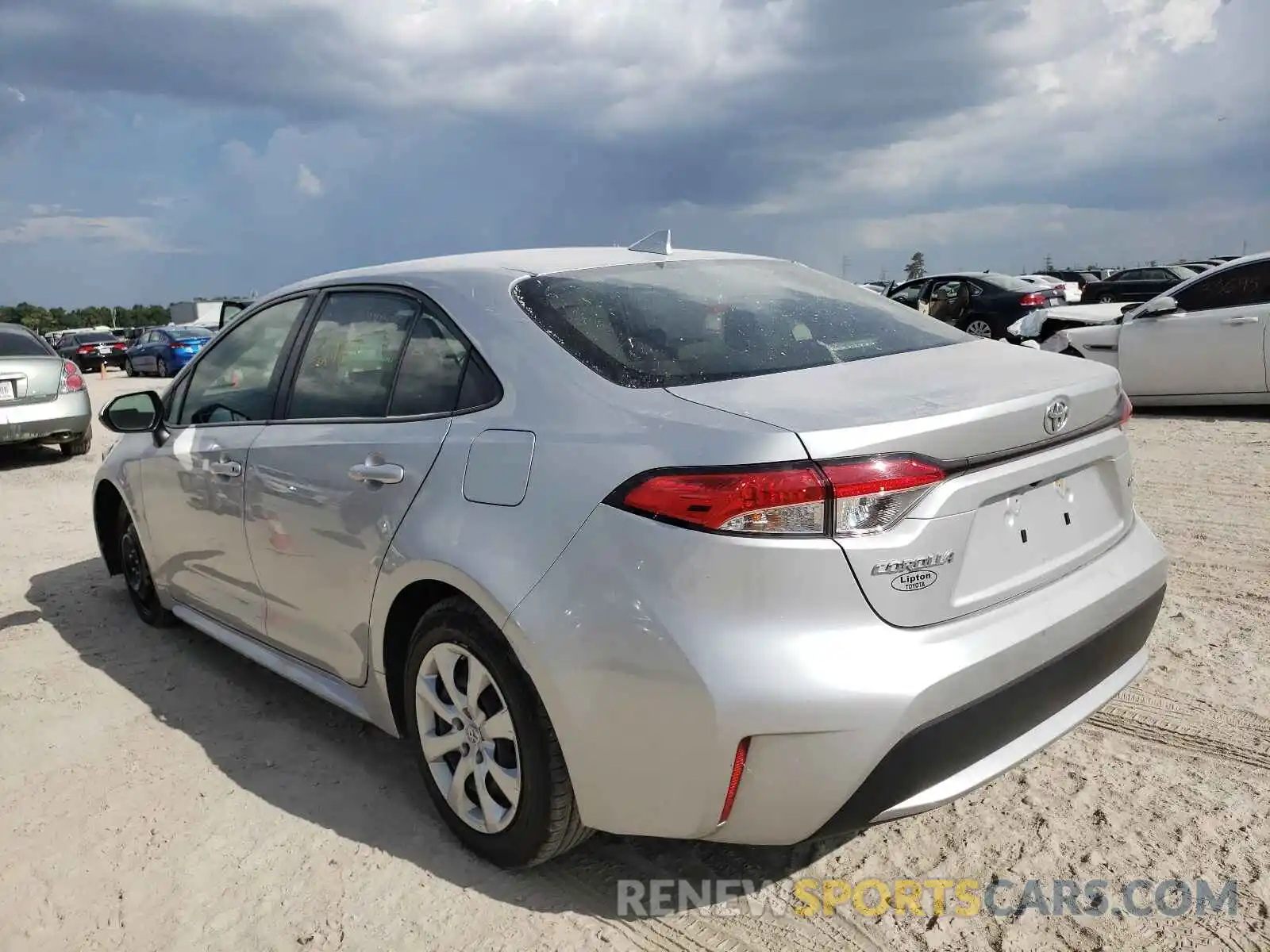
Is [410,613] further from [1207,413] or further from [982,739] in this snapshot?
[1207,413]

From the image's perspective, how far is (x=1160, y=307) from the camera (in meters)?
8.89

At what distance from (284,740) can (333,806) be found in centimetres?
57

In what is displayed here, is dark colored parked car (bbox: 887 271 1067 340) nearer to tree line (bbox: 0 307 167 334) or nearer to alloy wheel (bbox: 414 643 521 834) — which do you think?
alloy wheel (bbox: 414 643 521 834)

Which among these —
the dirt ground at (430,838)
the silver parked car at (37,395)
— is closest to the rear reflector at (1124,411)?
the dirt ground at (430,838)

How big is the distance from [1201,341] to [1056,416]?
24.9 ft

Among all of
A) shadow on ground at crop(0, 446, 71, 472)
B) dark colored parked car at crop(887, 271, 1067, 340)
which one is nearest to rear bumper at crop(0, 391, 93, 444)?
shadow on ground at crop(0, 446, 71, 472)

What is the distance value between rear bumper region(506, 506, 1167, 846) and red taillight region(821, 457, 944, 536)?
0.25 ft

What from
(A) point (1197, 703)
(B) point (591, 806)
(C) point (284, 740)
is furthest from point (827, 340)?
(C) point (284, 740)

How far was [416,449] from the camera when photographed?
2.72 m

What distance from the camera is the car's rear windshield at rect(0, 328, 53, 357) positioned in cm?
1024

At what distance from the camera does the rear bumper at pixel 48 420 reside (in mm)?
9828

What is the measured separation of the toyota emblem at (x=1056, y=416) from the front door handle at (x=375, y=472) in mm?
1704

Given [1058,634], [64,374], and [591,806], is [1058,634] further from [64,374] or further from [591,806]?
[64,374]

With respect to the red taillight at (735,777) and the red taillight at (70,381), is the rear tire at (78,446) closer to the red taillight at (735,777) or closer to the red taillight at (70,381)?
the red taillight at (70,381)
